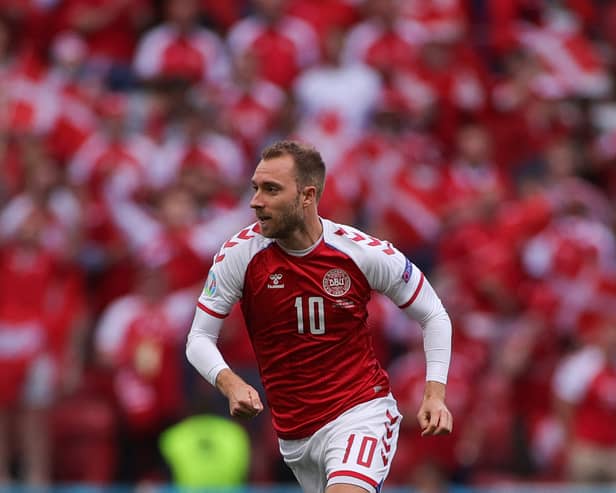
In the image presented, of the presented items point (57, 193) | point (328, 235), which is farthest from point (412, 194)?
point (328, 235)

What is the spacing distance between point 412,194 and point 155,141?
8.27 feet

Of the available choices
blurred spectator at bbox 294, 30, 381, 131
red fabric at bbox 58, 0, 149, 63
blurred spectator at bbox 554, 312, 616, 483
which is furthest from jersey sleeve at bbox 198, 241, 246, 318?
red fabric at bbox 58, 0, 149, 63

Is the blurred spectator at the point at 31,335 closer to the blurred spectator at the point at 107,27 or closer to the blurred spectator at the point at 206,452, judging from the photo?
Answer: the blurred spectator at the point at 206,452

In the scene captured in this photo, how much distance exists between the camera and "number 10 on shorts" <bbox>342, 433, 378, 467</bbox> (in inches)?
238

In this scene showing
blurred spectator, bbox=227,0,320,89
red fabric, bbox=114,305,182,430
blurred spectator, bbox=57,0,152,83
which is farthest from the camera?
blurred spectator, bbox=57,0,152,83

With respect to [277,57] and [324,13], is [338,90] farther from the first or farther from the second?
[324,13]

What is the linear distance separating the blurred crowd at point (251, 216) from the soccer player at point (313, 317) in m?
5.04

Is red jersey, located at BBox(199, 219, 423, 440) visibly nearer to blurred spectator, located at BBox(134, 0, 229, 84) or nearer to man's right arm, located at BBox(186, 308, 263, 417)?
man's right arm, located at BBox(186, 308, 263, 417)

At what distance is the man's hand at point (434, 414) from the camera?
5.81m

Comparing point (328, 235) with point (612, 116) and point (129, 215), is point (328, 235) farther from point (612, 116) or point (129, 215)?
point (612, 116)

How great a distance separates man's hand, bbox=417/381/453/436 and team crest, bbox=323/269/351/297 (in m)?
0.59

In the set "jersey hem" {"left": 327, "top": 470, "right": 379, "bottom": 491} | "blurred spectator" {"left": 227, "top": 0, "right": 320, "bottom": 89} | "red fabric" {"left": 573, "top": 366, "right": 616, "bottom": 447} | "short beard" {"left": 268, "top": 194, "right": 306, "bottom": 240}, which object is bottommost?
"red fabric" {"left": 573, "top": 366, "right": 616, "bottom": 447}

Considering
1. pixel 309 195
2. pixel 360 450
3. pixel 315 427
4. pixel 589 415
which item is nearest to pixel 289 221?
pixel 309 195

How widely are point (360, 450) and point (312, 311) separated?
2.20 feet
